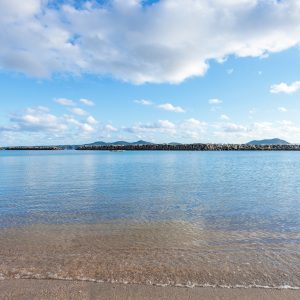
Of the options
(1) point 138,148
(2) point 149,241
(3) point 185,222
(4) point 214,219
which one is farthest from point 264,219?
(1) point 138,148

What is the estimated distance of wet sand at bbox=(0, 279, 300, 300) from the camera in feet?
20.9

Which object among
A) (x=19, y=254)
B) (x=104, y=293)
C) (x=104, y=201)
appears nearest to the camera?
(x=104, y=293)

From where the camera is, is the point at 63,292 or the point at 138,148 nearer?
the point at 63,292

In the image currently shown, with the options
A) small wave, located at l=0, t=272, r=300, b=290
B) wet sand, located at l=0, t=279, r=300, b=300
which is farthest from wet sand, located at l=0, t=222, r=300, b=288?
wet sand, located at l=0, t=279, r=300, b=300

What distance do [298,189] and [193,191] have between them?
7476 mm

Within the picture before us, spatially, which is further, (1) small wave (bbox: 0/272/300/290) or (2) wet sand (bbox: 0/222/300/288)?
(2) wet sand (bbox: 0/222/300/288)

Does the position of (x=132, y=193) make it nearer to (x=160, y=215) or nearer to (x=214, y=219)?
(x=160, y=215)

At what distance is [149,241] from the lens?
32.8ft

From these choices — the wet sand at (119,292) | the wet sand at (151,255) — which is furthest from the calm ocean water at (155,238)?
the wet sand at (119,292)

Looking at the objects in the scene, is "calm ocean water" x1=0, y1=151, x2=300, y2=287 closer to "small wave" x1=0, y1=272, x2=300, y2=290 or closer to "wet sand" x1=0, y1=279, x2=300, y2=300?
"small wave" x1=0, y1=272, x2=300, y2=290

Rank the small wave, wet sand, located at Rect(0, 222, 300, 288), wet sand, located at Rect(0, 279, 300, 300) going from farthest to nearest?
1. wet sand, located at Rect(0, 222, 300, 288)
2. the small wave
3. wet sand, located at Rect(0, 279, 300, 300)

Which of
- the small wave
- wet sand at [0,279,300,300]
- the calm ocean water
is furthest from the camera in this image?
the calm ocean water

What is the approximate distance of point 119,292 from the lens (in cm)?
661

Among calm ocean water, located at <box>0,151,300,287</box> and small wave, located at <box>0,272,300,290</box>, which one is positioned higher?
calm ocean water, located at <box>0,151,300,287</box>
